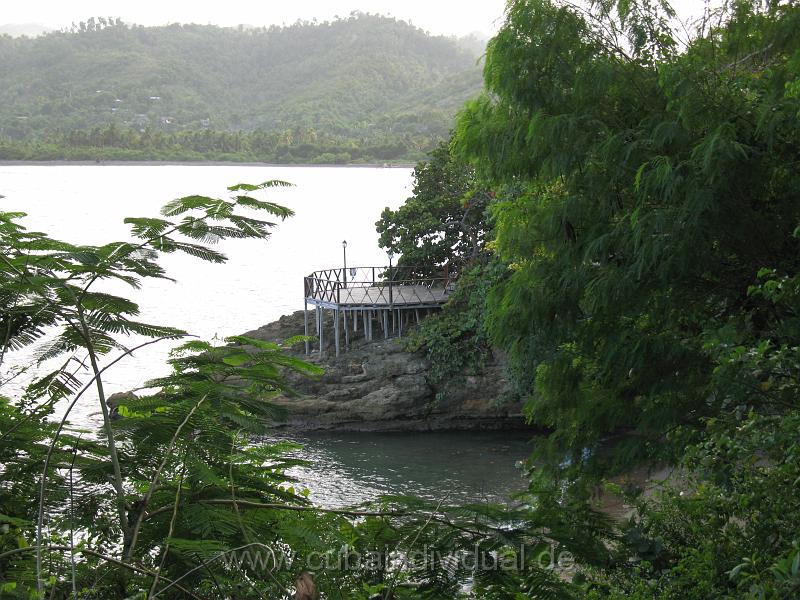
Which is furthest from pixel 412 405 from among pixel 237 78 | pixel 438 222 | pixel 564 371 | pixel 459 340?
pixel 237 78

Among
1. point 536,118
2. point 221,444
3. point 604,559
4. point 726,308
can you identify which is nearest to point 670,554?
point 604,559

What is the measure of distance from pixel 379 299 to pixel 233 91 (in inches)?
3180

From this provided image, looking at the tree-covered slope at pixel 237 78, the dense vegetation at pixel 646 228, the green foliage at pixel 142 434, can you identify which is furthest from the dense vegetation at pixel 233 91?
the green foliage at pixel 142 434

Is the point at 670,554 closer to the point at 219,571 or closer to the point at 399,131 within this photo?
the point at 219,571

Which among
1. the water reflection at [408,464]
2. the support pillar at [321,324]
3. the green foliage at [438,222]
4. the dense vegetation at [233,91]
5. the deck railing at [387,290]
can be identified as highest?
the dense vegetation at [233,91]

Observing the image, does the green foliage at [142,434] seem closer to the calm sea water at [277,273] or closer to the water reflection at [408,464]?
the calm sea water at [277,273]

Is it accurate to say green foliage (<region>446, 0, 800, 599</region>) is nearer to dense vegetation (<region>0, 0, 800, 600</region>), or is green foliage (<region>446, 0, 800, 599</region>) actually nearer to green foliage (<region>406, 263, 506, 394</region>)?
dense vegetation (<region>0, 0, 800, 600</region>)

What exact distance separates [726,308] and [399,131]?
68.7 meters

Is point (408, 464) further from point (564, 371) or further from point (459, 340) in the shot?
point (564, 371)

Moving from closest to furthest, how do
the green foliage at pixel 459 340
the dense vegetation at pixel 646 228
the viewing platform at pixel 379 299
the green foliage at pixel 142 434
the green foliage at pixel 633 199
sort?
the green foliage at pixel 142 434 < the dense vegetation at pixel 646 228 < the green foliage at pixel 633 199 < the green foliage at pixel 459 340 < the viewing platform at pixel 379 299

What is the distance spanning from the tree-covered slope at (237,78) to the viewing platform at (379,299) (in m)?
47.3

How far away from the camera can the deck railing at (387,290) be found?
25.6 metres

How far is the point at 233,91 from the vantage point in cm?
10094

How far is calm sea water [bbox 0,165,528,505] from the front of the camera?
19547 millimetres
